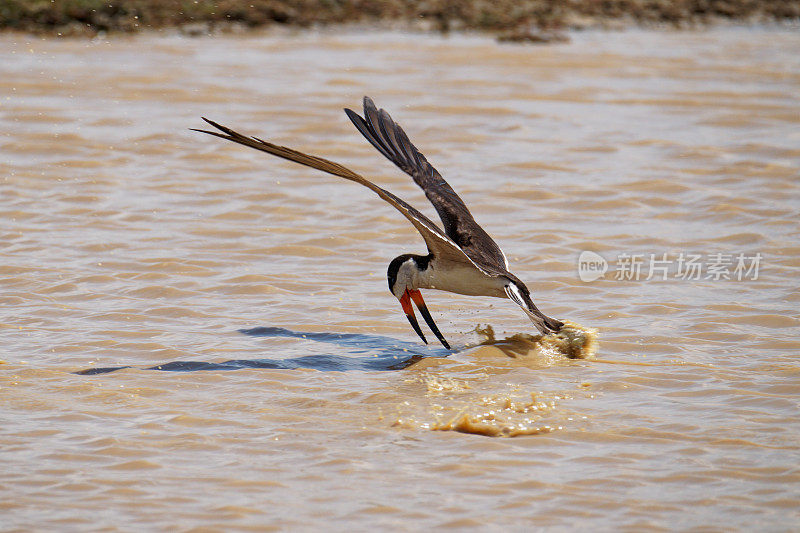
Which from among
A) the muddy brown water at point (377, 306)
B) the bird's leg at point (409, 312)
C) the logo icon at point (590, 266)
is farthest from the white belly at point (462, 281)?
the logo icon at point (590, 266)

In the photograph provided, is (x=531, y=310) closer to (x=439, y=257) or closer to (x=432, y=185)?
(x=439, y=257)

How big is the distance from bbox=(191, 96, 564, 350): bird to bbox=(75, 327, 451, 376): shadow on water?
162 millimetres

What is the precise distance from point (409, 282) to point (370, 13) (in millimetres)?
11422

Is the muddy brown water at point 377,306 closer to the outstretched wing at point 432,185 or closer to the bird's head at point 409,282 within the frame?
the bird's head at point 409,282

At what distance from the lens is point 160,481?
15.2 ft

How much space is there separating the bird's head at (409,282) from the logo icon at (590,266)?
1.57m

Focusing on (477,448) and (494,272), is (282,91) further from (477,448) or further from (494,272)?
(477,448)

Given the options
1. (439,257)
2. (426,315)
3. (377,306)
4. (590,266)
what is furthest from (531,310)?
(590,266)

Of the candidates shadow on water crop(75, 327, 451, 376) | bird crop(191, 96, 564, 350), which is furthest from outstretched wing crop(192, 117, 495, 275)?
shadow on water crop(75, 327, 451, 376)

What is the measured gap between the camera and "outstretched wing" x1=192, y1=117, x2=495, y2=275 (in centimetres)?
512

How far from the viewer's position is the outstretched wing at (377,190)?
5.12 m

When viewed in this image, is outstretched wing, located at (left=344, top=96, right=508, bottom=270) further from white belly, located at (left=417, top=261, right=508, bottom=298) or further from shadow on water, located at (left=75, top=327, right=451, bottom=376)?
shadow on water, located at (left=75, top=327, right=451, bottom=376)

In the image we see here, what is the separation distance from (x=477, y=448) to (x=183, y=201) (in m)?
4.85

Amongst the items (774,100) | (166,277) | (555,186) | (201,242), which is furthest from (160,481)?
(774,100)
